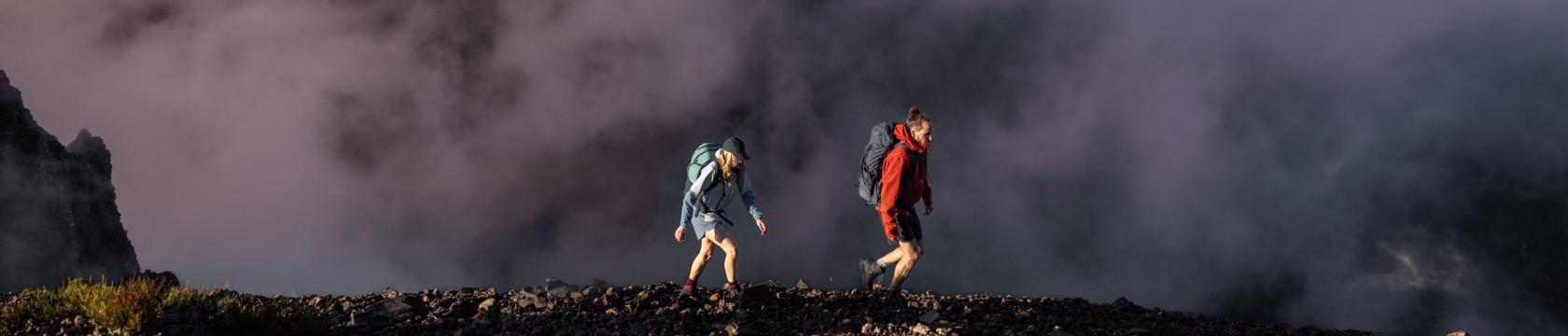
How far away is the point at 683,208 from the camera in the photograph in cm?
811

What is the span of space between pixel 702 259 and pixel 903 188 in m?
2.54

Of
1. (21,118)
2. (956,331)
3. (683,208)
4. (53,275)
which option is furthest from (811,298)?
(21,118)

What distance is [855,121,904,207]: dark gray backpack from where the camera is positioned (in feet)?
25.5

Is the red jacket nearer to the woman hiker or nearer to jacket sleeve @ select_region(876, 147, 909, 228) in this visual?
Answer: jacket sleeve @ select_region(876, 147, 909, 228)

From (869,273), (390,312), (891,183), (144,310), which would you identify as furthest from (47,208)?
(891,183)

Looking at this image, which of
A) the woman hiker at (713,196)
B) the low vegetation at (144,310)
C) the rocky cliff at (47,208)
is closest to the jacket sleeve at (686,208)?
the woman hiker at (713,196)

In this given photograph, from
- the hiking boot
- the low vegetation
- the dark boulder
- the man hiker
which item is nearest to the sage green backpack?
the man hiker

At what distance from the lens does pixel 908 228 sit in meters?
7.96

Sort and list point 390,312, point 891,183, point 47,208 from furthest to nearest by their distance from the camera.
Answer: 1. point 47,208
2. point 390,312
3. point 891,183

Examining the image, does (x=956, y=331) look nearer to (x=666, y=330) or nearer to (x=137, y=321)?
(x=666, y=330)

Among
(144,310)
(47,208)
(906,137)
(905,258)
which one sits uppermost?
(47,208)

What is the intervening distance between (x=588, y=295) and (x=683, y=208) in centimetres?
169

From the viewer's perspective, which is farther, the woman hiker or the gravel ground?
the woman hiker

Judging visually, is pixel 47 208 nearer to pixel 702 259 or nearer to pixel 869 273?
pixel 702 259
